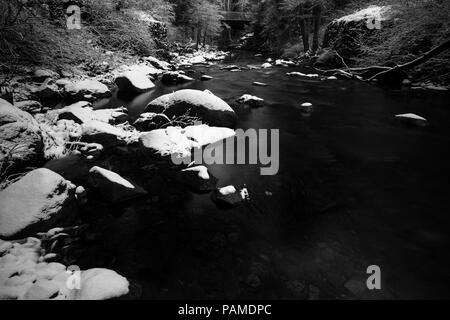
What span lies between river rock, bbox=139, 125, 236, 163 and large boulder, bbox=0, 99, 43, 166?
2.00 m

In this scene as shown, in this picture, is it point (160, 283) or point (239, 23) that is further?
point (239, 23)

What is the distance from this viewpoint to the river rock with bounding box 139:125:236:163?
5.77 metres

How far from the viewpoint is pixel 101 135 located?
605 cm

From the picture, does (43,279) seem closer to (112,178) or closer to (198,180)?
(112,178)

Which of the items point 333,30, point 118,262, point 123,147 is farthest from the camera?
point 333,30

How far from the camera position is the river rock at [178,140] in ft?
18.9

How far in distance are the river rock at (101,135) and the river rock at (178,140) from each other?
550 millimetres

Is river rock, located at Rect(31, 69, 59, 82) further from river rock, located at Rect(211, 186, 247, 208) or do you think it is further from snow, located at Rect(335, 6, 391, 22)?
snow, located at Rect(335, 6, 391, 22)

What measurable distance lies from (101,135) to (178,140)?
1.75 meters

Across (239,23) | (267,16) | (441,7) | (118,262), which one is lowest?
(118,262)

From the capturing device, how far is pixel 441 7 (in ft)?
27.0

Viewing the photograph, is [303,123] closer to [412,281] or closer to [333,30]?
[412,281]
